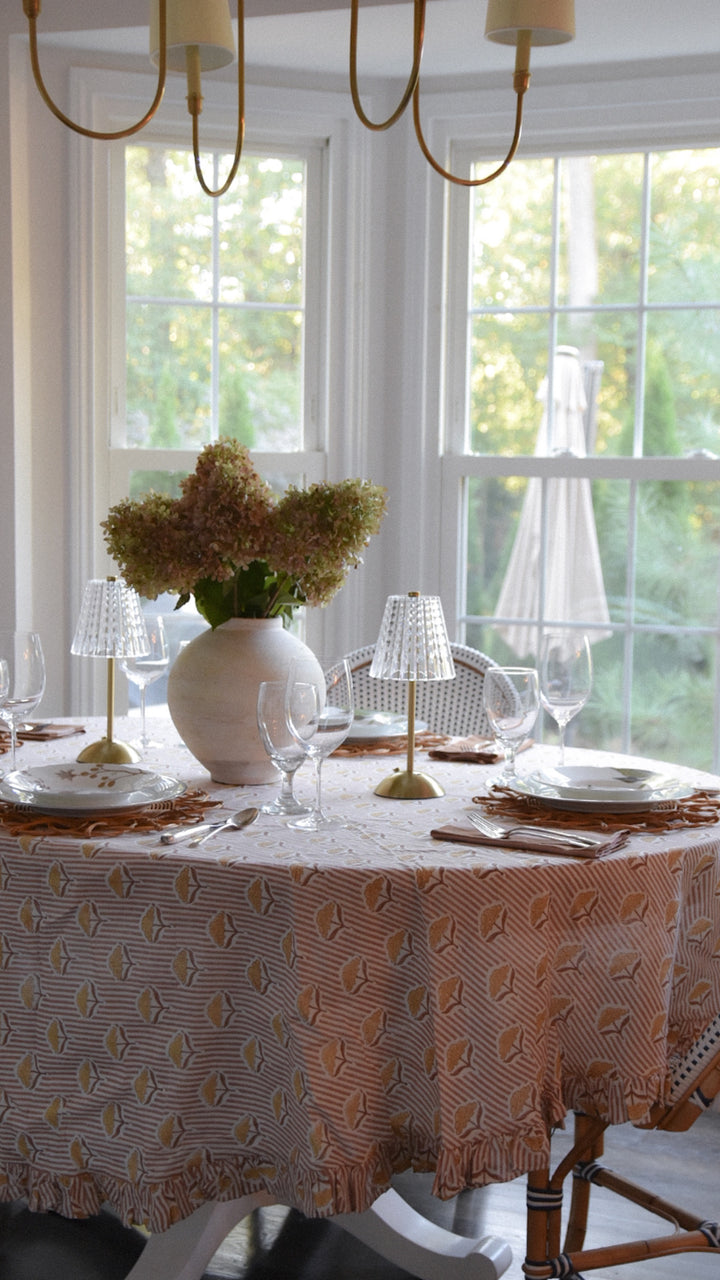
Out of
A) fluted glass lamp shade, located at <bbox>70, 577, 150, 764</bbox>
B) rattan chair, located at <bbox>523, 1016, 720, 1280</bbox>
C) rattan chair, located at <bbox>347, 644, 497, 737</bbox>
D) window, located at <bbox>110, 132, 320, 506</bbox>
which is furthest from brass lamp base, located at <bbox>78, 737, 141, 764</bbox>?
window, located at <bbox>110, 132, 320, 506</bbox>

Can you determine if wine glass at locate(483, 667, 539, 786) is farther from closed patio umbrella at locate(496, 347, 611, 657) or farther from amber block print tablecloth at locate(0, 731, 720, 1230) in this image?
closed patio umbrella at locate(496, 347, 611, 657)

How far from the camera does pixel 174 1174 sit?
61.6 inches

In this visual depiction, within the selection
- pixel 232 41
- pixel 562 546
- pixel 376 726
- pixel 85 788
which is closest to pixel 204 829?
pixel 85 788

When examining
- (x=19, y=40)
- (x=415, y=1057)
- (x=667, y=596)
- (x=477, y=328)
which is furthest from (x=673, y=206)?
(x=415, y=1057)

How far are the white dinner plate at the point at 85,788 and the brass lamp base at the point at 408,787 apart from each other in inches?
12.1

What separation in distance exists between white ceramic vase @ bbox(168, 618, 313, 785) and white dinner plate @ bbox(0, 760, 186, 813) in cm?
10

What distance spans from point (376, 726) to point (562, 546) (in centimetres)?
155

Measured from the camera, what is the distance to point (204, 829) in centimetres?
167

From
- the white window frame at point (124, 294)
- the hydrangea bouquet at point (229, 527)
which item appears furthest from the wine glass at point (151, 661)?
the white window frame at point (124, 294)

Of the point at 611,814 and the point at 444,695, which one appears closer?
the point at 611,814

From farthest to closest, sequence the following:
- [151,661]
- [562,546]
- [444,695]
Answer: [562,546] < [444,695] < [151,661]

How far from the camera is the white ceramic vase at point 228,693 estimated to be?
197 centimetres

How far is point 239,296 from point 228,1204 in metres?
2.64

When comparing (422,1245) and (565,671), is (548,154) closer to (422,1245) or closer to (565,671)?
(565,671)
